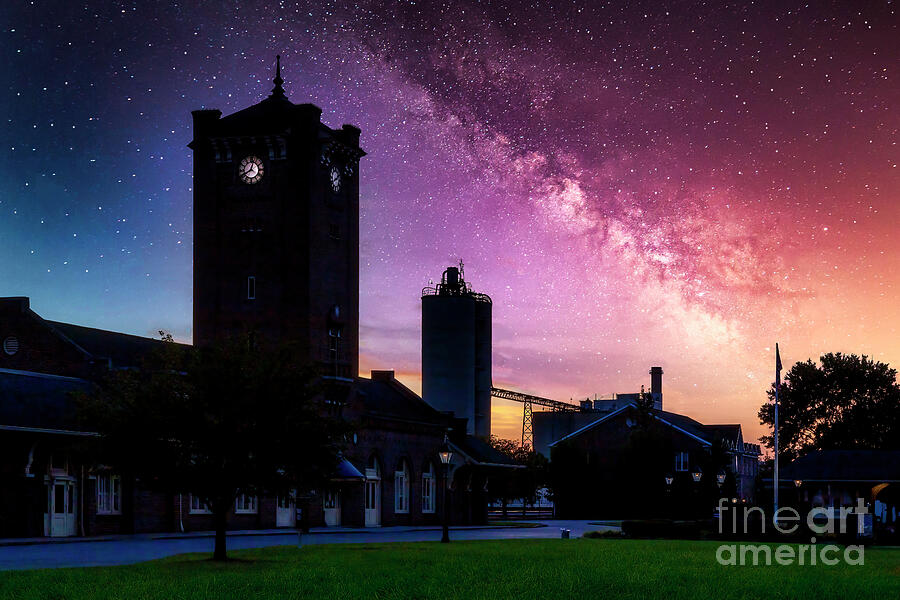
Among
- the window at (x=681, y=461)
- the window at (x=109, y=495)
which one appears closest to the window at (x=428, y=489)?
the window at (x=109, y=495)

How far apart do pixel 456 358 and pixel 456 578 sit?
8602 cm

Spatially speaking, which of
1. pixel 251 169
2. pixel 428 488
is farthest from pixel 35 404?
pixel 428 488

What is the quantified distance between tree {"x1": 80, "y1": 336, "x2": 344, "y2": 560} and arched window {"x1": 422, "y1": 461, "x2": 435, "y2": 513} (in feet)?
136

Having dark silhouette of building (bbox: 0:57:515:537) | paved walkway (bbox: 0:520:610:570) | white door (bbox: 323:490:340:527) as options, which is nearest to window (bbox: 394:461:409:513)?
dark silhouette of building (bbox: 0:57:515:537)

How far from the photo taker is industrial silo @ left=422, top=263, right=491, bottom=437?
4213 inches

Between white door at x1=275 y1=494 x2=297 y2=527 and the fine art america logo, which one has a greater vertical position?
the fine art america logo

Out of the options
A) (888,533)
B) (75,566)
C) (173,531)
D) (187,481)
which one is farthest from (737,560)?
(173,531)

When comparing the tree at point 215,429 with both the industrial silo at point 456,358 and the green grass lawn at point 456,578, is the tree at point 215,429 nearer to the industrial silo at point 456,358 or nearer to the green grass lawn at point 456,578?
the green grass lawn at point 456,578

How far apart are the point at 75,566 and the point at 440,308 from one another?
83.7 meters

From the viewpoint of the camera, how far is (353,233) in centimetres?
7062

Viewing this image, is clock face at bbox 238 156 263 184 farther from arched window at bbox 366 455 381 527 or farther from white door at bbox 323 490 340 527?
white door at bbox 323 490 340 527

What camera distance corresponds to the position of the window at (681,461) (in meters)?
90.4

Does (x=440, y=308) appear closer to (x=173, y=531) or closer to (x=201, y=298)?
(x=201, y=298)

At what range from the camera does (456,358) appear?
10731 cm
